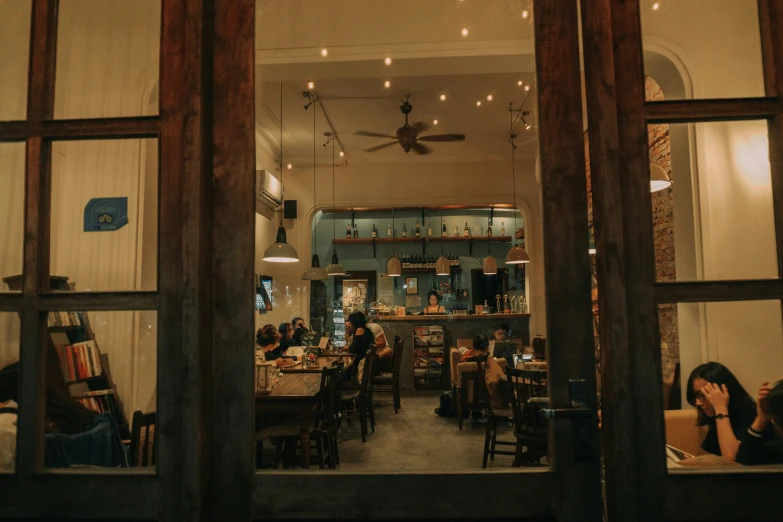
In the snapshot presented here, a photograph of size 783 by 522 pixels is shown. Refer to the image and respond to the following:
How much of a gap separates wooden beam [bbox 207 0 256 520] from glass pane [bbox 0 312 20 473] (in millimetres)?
527

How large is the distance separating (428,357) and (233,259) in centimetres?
895

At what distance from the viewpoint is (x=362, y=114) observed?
7.98 metres

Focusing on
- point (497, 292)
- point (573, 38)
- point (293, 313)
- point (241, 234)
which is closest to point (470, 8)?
point (573, 38)

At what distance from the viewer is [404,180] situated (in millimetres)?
10031

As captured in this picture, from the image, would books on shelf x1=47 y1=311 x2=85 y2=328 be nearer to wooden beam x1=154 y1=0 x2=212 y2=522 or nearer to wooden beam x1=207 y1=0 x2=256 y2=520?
wooden beam x1=154 y1=0 x2=212 y2=522

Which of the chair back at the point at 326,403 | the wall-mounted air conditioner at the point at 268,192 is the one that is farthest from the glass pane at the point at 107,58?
the wall-mounted air conditioner at the point at 268,192

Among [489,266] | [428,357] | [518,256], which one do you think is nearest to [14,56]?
[518,256]

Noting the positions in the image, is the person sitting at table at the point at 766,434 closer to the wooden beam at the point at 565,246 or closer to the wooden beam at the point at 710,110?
the wooden beam at the point at 565,246

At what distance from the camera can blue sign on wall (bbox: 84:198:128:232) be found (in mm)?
1530

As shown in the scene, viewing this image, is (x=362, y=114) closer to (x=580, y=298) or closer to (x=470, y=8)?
(x=470, y=8)

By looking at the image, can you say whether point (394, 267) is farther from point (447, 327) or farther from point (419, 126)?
point (419, 126)

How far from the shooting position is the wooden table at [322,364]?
614 cm

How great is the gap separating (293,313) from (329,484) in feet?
28.8

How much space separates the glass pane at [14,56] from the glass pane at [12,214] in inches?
4.2
